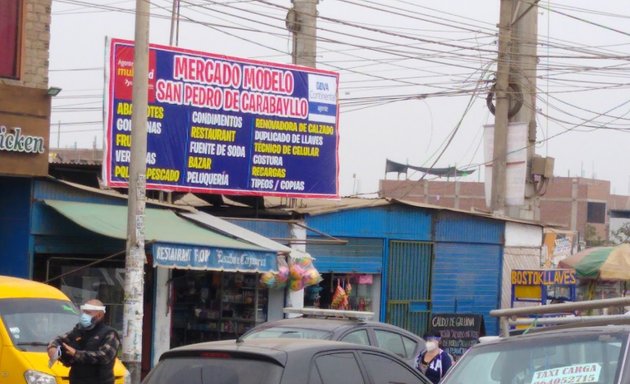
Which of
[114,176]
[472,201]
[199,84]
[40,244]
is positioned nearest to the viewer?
[40,244]

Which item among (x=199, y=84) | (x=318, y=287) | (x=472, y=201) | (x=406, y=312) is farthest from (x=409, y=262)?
(x=472, y=201)

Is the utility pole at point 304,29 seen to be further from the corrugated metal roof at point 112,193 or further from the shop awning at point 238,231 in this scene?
the corrugated metal roof at point 112,193

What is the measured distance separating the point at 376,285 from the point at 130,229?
28.3ft

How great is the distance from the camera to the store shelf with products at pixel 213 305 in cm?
1945

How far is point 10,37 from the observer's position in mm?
17031

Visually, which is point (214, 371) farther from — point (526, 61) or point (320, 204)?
point (526, 61)

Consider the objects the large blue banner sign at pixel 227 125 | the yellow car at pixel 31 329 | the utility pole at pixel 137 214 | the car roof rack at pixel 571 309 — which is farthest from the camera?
the large blue banner sign at pixel 227 125

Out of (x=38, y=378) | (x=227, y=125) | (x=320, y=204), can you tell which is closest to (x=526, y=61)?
(x=320, y=204)

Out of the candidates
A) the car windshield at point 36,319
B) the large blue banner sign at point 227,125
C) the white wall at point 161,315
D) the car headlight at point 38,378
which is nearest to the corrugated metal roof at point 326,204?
the large blue banner sign at point 227,125

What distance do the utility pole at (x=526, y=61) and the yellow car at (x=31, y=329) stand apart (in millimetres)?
14526

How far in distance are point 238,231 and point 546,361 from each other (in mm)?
11228

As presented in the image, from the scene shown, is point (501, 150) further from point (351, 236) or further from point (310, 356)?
point (310, 356)

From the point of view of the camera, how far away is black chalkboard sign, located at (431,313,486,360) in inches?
774

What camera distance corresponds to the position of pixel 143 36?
572 inches
